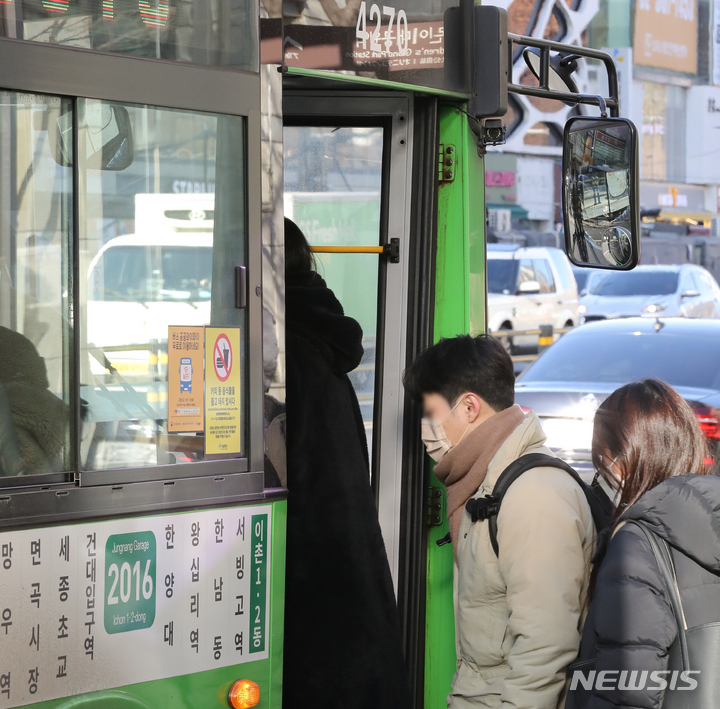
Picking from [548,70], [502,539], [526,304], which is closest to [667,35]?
[526,304]

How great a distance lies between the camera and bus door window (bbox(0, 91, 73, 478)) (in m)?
1.99

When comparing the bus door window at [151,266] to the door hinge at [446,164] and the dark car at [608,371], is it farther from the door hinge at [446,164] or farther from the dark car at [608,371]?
the dark car at [608,371]

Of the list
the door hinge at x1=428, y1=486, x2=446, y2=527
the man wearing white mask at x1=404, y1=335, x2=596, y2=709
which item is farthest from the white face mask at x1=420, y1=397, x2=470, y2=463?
the door hinge at x1=428, y1=486, x2=446, y2=527

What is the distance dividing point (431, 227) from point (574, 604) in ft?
4.46

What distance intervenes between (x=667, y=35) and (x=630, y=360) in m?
36.6

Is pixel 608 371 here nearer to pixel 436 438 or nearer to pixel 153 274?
pixel 436 438

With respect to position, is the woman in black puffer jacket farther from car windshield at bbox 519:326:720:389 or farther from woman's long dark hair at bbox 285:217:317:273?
car windshield at bbox 519:326:720:389

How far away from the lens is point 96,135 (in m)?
2.07

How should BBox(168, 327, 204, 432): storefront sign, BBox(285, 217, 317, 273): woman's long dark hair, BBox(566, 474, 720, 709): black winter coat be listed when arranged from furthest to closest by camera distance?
BBox(285, 217, 317, 273): woman's long dark hair
BBox(168, 327, 204, 432): storefront sign
BBox(566, 474, 720, 709): black winter coat

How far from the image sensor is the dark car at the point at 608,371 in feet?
24.9

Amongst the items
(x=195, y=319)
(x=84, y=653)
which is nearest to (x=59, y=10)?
(x=195, y=319)

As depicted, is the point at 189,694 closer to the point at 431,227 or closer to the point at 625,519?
the point at 625,519

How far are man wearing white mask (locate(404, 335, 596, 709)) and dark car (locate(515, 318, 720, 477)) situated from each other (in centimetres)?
489

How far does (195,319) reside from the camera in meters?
2.22
